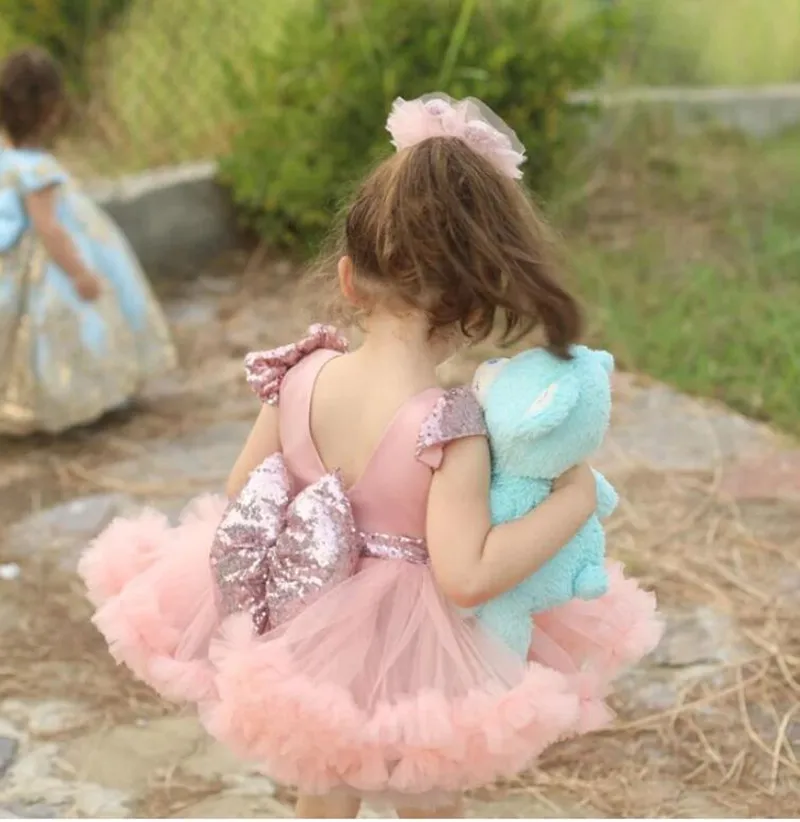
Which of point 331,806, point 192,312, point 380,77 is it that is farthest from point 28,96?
point 331,806

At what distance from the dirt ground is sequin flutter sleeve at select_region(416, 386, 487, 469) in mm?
933

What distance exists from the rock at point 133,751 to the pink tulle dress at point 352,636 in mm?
656

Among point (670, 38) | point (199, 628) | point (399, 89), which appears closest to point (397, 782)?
point (199, 628)

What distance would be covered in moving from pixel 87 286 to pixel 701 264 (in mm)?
2361

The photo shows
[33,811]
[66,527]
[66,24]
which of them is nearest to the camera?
[33,811]

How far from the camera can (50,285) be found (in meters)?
3.85

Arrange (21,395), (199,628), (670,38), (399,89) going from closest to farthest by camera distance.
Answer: (199,628) < (21,395) < (399,89) < (670,38)

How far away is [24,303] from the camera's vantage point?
12.7 ft

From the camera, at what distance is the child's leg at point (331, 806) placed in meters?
1.83

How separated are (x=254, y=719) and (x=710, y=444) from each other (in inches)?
92.1

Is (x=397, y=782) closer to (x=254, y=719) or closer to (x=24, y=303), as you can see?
(x=254, y=719)

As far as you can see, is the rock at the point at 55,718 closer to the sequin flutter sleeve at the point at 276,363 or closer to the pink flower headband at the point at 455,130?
the sequin flutter sleeve at the point at 276,363

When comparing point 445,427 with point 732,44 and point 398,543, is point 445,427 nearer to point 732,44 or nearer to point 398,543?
→ point 398,543

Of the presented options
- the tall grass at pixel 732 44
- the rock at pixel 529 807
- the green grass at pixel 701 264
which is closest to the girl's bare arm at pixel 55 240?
the green grass at pixel 701 264
